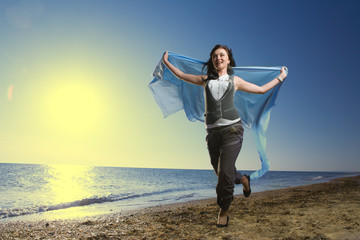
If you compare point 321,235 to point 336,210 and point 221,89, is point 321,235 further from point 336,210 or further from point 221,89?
point 221,89

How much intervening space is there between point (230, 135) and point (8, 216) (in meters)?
7.72

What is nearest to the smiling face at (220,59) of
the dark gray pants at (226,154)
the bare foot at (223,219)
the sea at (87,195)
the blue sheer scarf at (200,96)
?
the blue sheer scarf at (200,96)

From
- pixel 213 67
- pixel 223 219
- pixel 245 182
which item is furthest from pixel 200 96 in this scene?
pixel 223 219

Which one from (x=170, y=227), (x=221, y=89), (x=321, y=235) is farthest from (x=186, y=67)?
(x=321, y=235)

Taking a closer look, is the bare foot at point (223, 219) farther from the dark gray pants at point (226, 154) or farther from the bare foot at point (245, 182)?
the bare foot at point (245, 182)

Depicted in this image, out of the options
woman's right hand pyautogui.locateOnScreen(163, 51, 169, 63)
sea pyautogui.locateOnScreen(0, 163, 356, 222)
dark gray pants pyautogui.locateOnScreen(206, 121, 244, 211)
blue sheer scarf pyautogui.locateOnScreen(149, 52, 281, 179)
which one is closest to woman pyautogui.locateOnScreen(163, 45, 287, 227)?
dark gray pants pyautogui.locateOnScreen(206, 121, 244, 211)

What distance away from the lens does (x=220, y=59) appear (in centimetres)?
370

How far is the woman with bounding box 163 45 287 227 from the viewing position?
10.9 ft

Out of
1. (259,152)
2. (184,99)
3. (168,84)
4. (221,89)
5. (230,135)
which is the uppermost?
(168,84)

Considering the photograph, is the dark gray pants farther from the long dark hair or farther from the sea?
the sea

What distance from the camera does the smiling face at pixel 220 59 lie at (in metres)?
3.70

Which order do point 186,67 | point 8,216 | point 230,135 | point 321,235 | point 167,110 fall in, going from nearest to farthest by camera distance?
point 321,235
point 230,135
point 186,67
point 167,110
point 8,216

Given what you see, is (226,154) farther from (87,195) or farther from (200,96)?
(87,195)

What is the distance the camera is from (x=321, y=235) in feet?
9.41
